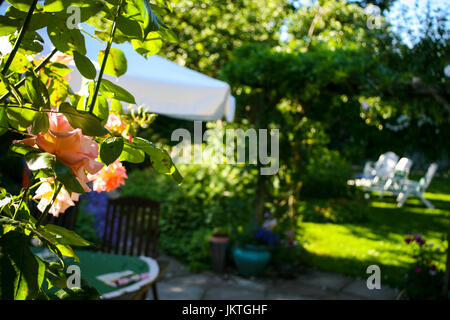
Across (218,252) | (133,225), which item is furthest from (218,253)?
(133,225)

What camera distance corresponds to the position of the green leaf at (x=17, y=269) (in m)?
0.43

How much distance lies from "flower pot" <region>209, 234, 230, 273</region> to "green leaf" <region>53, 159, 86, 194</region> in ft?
14.3

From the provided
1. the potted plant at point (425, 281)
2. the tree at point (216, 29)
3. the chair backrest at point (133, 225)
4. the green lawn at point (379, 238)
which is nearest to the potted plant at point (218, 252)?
the green lawn at point (379, 238)

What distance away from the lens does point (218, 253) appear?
4730mm

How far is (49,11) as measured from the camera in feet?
1.67

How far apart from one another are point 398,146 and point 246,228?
A: 7514mm

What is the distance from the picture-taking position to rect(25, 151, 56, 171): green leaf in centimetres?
46

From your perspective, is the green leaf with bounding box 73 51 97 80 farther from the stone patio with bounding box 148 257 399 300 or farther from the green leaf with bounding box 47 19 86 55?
the stone patio with bounding box 148 257 399 300

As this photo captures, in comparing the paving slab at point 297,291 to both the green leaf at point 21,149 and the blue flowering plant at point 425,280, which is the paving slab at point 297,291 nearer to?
the blue flowering plant at point 425,280

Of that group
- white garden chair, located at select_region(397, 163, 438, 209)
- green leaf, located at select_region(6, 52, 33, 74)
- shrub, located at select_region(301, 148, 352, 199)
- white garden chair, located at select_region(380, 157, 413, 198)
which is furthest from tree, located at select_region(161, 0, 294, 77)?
green leaf, located at select_region(6, 52, 33, 74)

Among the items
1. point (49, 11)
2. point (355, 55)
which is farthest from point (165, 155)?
point (355, 55)

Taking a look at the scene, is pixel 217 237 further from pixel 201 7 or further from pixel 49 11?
pixel 201 7

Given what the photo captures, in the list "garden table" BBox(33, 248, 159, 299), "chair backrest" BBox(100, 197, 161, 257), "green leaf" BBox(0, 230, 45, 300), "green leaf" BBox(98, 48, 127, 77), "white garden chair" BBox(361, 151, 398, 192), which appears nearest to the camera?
"green leaf" BBox(0, 230, 45, 300)

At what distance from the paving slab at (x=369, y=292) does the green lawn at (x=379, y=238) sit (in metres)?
0.19
